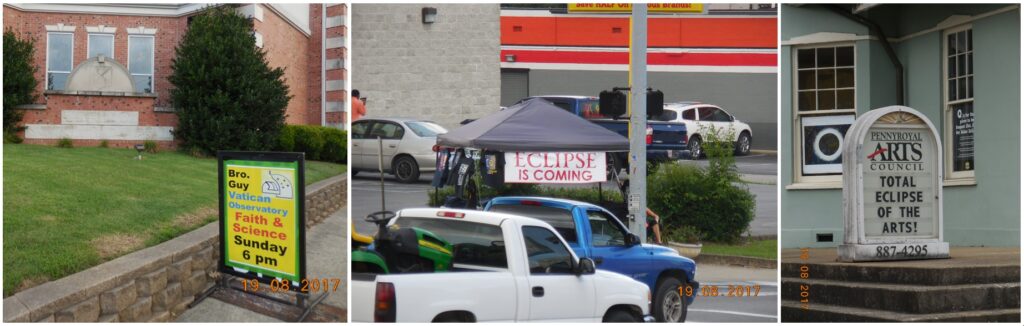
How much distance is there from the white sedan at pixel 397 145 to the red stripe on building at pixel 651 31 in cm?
109

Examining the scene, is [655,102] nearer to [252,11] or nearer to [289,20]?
[289,20]

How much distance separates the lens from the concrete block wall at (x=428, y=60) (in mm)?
7402

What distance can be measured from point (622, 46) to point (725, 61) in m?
0.79

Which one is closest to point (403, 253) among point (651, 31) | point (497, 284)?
point (497, 284)

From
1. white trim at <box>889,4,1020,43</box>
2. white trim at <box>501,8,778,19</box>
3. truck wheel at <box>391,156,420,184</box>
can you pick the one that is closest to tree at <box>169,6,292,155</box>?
white trim at <box>501,8,778,19</box>

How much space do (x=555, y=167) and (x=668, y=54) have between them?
138 cm

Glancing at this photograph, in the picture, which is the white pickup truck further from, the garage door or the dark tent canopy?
the garage door

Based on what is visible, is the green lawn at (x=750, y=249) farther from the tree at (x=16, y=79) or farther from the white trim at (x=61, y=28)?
the white trim at (x=61, y=28)

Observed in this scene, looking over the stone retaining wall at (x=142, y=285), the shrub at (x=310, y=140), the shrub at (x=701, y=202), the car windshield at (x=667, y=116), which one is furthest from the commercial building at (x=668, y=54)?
the shrub at (x=310, y=140)

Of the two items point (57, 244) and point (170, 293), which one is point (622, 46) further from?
point (57, 244)

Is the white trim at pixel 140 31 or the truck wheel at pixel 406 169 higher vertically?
the white trim at pixel 140 31

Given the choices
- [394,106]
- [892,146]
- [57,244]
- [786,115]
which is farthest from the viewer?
[786,115]

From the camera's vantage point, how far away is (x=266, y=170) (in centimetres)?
803

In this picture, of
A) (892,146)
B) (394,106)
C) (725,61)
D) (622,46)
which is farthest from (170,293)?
(892,146)
